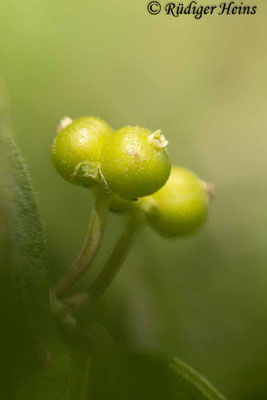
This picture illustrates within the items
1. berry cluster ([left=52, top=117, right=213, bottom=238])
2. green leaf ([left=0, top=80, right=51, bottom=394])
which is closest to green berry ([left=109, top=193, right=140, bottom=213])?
berry cluster ([left=52, top=117, right=213, bottom=238])

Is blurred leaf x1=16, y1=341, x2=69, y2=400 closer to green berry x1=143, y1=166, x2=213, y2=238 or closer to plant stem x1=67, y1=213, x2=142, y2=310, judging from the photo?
plant stem x1=67, y1=213, x2=142, y2=310

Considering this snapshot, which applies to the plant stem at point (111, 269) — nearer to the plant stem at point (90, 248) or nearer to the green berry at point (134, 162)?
the plant stem at point (90, 248)

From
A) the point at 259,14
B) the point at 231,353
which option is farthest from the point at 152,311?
the point at 259,14

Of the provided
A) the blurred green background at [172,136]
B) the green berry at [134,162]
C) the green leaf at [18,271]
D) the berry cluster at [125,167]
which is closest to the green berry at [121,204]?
the berry cluster at [125,167]

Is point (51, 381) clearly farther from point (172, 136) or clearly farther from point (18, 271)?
point (172, 136)

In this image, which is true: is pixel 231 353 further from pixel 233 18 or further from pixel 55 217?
pixel 233 18

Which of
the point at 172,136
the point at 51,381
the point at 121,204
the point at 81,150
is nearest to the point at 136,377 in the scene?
the point at 51,381
